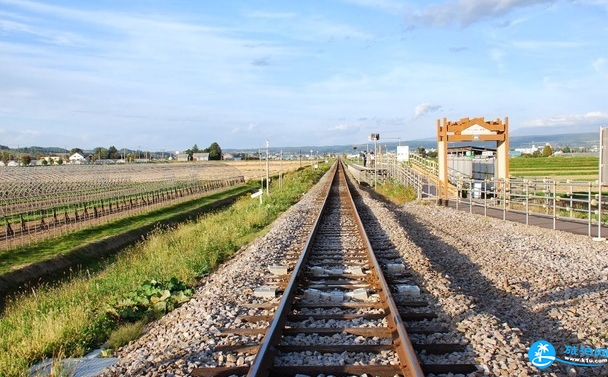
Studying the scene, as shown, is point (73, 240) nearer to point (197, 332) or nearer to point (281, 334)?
point (197, 332)

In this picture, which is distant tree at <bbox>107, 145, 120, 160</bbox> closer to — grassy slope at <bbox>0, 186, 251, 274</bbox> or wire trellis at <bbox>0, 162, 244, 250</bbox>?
wire trellis at <bbox>0, 162, 244, 250</bbox>

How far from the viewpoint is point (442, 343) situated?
5.44 metres

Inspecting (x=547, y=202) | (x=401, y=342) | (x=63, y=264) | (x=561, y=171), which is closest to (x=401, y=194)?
(x=547, y=202)

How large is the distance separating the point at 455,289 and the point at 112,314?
192 inches

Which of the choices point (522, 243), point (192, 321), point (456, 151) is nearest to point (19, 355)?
point (192, 321)

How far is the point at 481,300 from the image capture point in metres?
7.74

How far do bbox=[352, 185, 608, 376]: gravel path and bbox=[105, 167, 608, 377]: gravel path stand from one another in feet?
0.05

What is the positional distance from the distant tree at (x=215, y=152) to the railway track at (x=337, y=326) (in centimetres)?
13581

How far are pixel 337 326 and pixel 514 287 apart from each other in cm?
356

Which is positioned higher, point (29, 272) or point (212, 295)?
point (212, 295)

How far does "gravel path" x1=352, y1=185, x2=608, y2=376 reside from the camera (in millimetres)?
5402

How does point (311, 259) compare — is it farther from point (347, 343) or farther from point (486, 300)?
point (347, 343)

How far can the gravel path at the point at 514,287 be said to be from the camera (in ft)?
17.7

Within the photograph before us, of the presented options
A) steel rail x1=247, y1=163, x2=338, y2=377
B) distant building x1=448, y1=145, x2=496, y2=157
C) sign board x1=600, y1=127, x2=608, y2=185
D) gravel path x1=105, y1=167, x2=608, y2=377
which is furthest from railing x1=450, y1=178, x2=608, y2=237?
steel rail x1=247, y1=163, x2=338, y2=377
